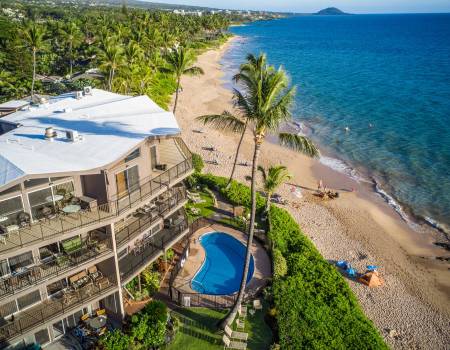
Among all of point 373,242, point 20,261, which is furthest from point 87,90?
point 373,242

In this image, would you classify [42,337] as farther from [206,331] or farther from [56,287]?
[206,331]

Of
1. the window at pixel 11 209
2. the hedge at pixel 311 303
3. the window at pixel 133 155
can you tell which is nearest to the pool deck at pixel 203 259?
the hedge at pixel 311 303

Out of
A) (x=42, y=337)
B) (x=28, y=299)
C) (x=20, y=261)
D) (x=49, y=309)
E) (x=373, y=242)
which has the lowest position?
(x=373, y=242)

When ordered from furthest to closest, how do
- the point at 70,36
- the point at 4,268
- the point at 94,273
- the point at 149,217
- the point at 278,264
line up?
the point at 70,36 < the point at 278,264 < the point at 149,217 < the point at 94,273 < the point at 4,268

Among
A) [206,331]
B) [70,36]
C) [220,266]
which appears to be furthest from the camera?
[70,36]

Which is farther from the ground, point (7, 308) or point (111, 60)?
point (111, 60)

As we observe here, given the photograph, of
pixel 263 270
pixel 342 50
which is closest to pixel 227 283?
pixel 263 270

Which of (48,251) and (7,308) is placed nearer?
(7,308)
